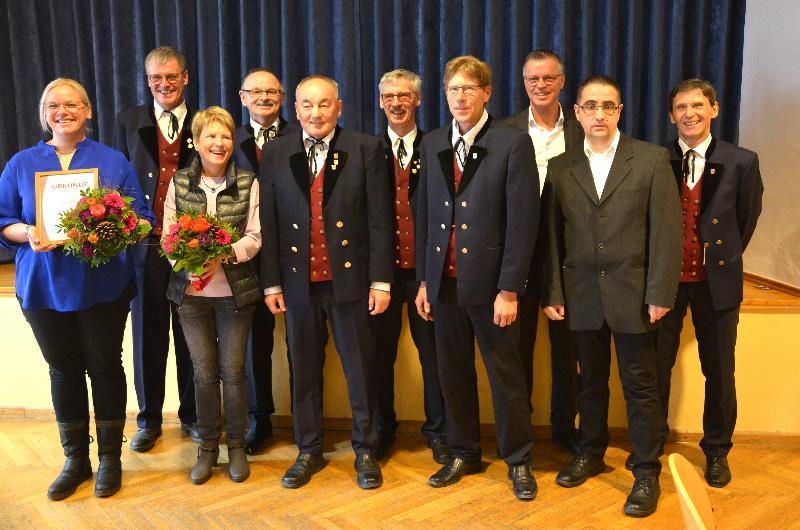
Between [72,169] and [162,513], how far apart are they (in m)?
1.34

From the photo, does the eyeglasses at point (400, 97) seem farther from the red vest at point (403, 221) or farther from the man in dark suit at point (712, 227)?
the man in dark suit at point (712, 227)

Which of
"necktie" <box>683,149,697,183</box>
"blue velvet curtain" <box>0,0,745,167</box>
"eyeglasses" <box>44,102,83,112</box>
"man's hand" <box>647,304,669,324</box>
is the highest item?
"blue velvet curtain" <box>0,0,745,167</box>

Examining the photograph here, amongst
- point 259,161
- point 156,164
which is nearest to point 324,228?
point 259,161

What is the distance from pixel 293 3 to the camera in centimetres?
449

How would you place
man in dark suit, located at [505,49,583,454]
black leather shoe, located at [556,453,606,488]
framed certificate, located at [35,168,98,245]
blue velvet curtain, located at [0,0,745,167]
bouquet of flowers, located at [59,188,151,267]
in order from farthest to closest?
1. blue velvet curtain, located at [0,0,745,167]
2. man in dark suit, located at [505,49,583,454]
3. black leather shoe, located at [556,453,606,488]
4. framed certificate, located at [35,168,98,245]
5. bouquet of flowers, located at [59,188,151,267]

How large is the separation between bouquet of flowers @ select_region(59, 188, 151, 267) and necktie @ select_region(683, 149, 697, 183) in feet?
6.84

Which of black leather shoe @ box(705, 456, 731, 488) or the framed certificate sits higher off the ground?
the framed certificate

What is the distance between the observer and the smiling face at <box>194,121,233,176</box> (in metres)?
2.99

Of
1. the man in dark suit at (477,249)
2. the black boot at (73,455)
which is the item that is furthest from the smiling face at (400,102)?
the black boot at (73,455)

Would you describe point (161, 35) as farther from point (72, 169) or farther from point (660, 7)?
point (660, 7)

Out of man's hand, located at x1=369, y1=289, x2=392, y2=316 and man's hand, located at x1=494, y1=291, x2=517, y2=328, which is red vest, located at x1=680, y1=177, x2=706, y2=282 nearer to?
man's hand, located at x1=494, y1=291, x2=517, y2=328

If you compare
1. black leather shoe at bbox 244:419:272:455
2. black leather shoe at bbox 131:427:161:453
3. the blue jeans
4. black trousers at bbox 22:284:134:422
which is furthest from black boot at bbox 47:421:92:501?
black leather shoe at bbox 244:419:272:455

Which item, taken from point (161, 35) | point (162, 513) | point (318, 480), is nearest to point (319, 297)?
point (318, 480)

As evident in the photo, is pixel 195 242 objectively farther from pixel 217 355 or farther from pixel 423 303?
pixel 423 303
